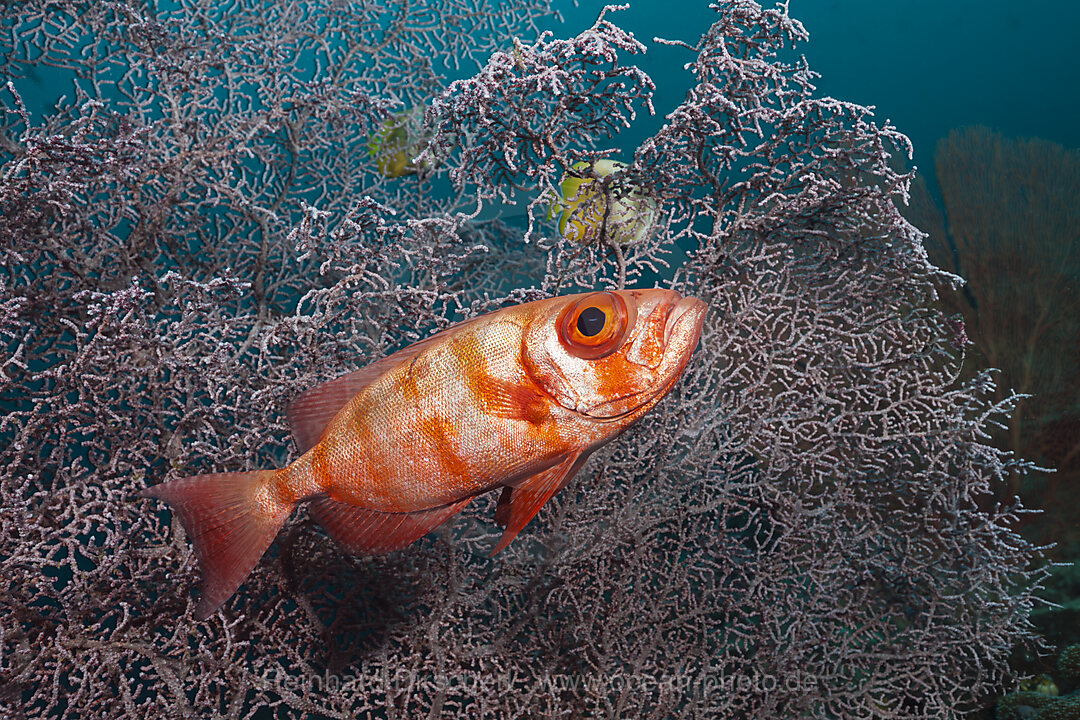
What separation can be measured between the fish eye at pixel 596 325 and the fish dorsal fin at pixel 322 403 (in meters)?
0.28

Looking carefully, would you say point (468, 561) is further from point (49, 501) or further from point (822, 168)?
point (822, 168)

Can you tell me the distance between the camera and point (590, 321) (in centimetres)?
95

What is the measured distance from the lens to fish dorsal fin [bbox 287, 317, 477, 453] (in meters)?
1.16

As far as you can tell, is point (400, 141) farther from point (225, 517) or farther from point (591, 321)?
point (591, 321)

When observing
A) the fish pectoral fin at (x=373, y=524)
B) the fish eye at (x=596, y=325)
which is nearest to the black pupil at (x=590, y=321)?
the fish eye at (x=596, y=325)

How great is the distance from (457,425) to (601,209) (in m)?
1.55

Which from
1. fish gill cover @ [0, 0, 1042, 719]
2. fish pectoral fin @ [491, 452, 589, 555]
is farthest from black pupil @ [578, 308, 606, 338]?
fish gill cover @ [0, 0, 1042, 719]

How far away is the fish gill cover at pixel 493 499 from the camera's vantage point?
2176 mm

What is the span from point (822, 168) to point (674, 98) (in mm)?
38542

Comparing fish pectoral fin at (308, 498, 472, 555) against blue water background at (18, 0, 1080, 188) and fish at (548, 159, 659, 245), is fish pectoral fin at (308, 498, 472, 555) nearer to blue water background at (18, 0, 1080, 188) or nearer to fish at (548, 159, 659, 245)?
fish at (548, 159, 659, 245)

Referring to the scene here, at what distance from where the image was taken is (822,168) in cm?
243

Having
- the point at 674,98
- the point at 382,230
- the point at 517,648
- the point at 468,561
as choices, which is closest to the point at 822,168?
the point at 382,230

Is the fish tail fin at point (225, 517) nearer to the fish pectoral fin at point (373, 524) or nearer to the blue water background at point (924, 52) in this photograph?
the fish pectoral fin at point (373, 524)

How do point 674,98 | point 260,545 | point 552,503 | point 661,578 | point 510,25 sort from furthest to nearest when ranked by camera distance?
point 674,98, point 510,25, point 661,578, point 552,503, point 260,545
